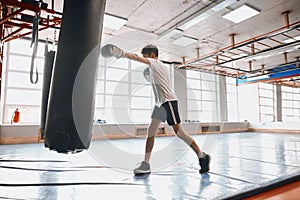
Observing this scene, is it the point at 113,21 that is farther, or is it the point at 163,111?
the point at 113,21

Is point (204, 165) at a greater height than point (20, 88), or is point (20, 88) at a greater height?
point (20, 88)

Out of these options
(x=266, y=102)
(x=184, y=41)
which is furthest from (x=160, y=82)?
(x=266, y=102)

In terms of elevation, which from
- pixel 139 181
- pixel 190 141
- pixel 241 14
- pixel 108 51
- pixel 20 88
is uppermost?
pixel 241 14

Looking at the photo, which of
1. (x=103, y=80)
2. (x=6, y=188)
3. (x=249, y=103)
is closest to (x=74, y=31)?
(x=6, y=188)

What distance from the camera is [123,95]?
7.84 metres

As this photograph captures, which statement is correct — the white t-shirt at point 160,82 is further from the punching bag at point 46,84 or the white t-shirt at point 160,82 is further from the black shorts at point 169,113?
the punching bag at point 46,84

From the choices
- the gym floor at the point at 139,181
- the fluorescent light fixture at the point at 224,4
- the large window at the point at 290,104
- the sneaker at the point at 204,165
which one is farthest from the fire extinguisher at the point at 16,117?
the large window at the point at 290,104

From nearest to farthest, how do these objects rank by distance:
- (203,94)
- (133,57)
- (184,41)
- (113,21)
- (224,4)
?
(133,57) < (224,4) < (113,21) < (184,41) < (203,94)

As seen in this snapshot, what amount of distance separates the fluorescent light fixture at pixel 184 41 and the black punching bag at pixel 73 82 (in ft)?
17.1

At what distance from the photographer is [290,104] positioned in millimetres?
12773

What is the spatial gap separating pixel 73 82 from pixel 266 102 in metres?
12.6

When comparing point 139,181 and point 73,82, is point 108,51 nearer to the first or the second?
point 73,82

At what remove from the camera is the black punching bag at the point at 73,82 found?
2.87ft

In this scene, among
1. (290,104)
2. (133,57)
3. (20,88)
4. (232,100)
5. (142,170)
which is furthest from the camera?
(290,104)
